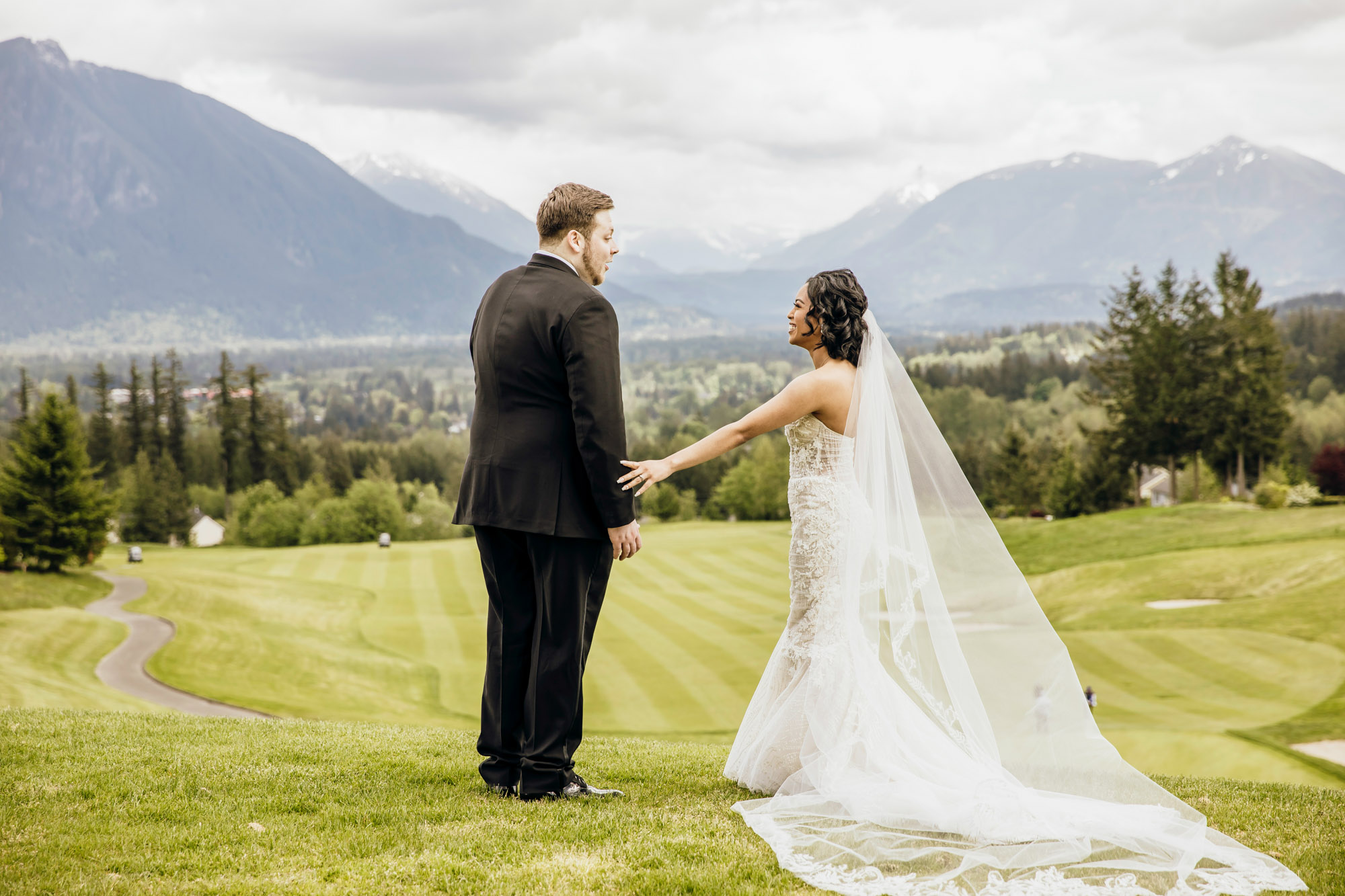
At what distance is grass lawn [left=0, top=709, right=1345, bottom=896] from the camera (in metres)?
3.59

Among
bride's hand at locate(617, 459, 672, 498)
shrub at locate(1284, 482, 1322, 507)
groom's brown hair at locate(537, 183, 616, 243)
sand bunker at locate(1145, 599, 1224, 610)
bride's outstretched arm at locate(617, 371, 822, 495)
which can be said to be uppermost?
groom's brown hair at locate(537, 183, 616, 243)

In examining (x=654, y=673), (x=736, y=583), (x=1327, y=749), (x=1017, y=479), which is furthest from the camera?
(x=1017, y=479)

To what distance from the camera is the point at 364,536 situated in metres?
72.2

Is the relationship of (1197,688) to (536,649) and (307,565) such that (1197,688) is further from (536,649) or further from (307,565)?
(307,565)

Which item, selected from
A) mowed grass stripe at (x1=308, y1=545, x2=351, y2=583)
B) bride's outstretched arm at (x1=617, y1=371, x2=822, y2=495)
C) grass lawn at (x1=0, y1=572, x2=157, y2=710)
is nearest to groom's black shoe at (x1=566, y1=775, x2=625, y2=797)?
bride's outstretched arm at (x1=617, y1=371, x2=822, y2=495)

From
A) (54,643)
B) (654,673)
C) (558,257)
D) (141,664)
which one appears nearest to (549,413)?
(558,257)

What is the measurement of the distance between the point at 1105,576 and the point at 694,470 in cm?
6003

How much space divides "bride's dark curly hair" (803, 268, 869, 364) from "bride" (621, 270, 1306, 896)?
0.04 ft

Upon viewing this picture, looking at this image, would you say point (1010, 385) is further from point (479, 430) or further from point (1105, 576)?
point (479, 430)

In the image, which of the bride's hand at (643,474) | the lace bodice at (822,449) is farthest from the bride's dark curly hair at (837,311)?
the bride's hand at (643,474)

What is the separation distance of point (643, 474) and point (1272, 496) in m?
Answer: 39.8

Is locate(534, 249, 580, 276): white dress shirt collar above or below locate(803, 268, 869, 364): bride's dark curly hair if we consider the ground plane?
above

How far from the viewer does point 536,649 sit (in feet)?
15.6

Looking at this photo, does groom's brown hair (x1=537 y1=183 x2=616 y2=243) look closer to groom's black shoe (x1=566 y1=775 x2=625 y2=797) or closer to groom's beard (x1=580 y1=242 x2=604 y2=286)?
groom's beard (x1=580 y1=242 x2=604 y2=286)
